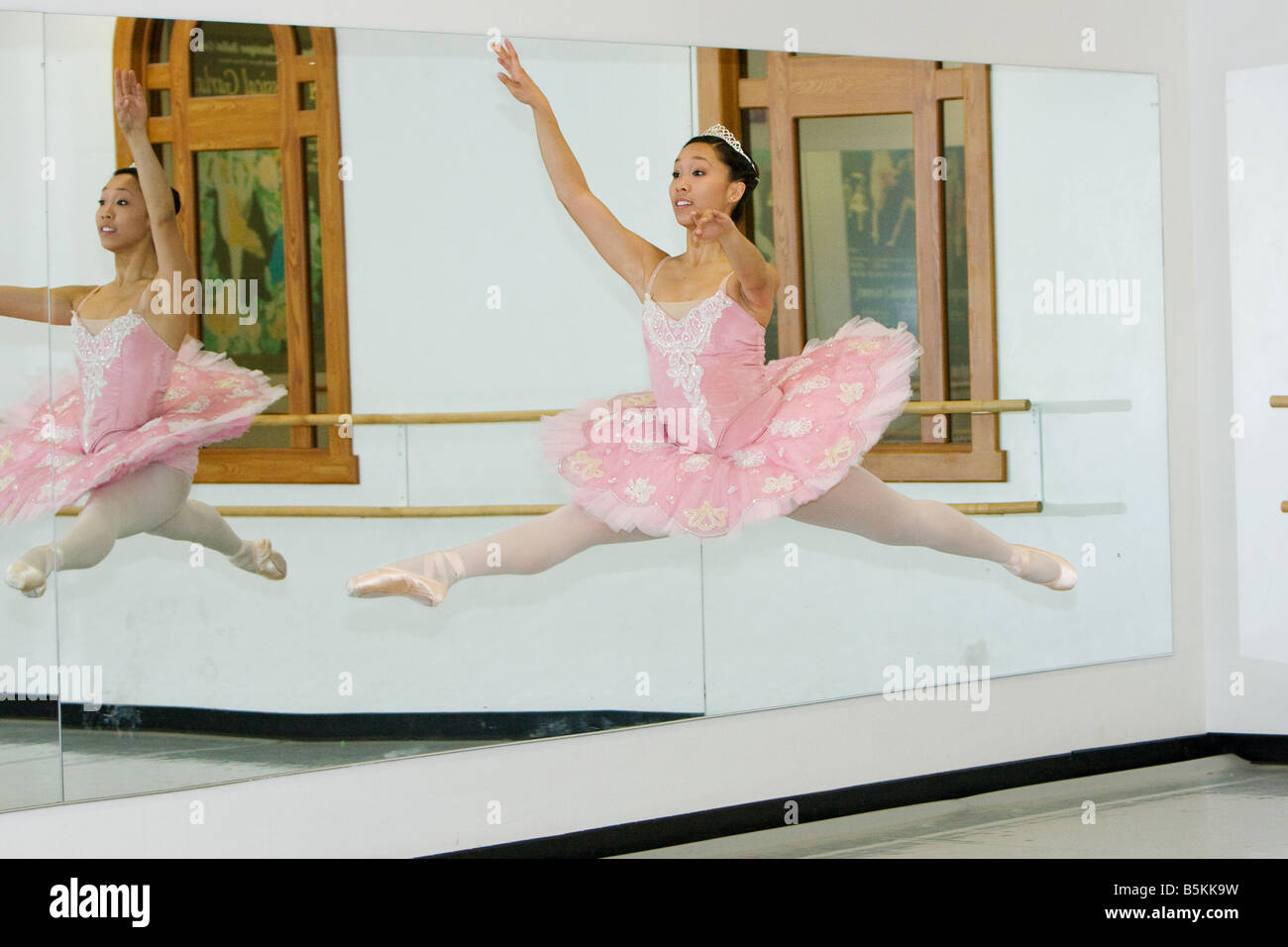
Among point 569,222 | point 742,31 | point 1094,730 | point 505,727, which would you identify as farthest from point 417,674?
point 1094,730

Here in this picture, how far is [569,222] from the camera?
11.3 feet

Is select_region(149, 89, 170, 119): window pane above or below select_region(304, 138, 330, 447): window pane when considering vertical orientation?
above

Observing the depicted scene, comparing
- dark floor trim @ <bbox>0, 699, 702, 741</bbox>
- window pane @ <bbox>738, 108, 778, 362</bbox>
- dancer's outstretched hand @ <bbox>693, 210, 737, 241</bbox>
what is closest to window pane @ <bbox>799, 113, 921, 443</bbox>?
window pane @ <bbox>738, 108, 778, 362</bbox>

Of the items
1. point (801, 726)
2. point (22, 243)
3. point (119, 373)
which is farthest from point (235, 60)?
point (801, 726)

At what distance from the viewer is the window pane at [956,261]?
391 centimetres

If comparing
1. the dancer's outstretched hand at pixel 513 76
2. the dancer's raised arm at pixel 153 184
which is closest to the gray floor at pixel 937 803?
the dancer's raised arm at pixel 153 184

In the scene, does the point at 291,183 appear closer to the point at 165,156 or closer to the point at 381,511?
the point at 165,156

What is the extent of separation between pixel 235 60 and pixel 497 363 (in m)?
0.93

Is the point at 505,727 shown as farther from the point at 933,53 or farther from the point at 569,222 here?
the point at 933,53

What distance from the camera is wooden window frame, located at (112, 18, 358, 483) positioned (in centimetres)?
310

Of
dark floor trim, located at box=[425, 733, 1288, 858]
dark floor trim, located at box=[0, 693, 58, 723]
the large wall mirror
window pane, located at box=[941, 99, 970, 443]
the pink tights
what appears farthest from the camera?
window pane, located at box=[941, 99, 970, 443]

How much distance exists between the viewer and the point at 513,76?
133 inches

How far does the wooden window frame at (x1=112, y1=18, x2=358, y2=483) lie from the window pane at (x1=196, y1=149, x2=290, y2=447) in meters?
0.02

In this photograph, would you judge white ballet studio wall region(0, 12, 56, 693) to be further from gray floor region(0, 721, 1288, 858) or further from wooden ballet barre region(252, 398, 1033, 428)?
wooden ballet barre region(252, 398, 1033, 428)
